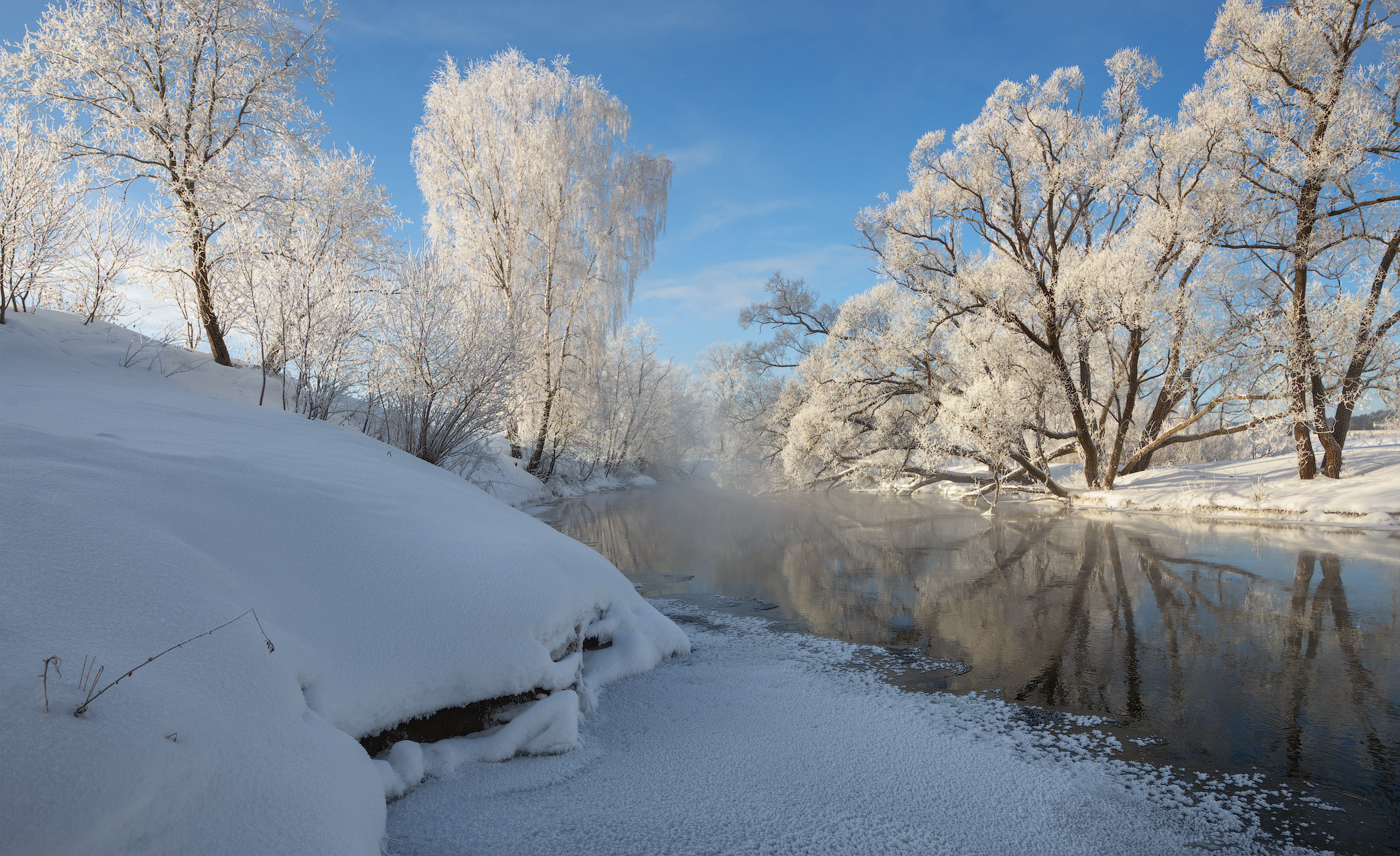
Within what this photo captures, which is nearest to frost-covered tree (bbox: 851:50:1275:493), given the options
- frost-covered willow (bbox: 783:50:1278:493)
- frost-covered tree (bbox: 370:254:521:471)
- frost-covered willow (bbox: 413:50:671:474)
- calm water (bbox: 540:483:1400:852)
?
frost-covered willow (bbox: 783:50:1278:493)

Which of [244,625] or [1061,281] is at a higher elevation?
[1061,281]

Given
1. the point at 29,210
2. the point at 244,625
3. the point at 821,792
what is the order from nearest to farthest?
the point at 244,625, the point at 821,792, the point at 29,210

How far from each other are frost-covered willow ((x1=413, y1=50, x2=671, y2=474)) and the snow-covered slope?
41.4 ft

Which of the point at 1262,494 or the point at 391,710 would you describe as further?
the point at 1262,494

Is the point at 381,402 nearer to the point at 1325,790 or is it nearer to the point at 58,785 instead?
the point at 58,785

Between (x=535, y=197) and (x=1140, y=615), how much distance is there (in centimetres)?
1575

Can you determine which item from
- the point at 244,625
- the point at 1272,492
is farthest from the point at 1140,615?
the point at 1272,492

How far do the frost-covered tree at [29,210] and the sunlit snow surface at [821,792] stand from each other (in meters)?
8.53

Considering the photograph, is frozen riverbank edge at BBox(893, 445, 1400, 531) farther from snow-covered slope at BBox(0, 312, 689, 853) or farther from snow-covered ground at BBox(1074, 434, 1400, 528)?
snow-covered slope at BBox(0, 312, 689, 853)

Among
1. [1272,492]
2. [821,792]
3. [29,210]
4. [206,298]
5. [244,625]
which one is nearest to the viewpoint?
[244,625]

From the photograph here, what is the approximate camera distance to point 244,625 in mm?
2357

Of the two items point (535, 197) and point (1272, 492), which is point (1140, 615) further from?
point (535, 197)

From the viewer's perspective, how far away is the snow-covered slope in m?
1.63

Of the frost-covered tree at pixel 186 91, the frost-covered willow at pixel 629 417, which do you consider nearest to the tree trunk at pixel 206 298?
the frost-covered tree at pixel 186 91
